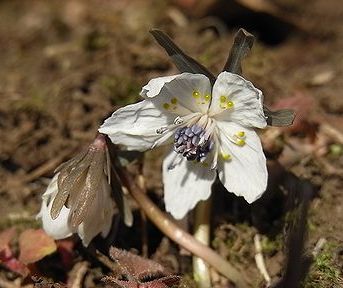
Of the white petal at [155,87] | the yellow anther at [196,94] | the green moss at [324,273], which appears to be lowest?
the green moss at [324,273]

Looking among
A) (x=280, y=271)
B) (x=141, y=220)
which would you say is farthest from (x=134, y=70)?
(x=280, y=271)

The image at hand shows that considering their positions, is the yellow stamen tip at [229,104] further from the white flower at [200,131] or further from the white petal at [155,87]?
the white petal at [155,87]

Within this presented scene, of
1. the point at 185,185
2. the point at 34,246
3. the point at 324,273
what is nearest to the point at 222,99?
the point at 185,185

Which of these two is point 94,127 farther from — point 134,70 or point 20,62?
point 20,62

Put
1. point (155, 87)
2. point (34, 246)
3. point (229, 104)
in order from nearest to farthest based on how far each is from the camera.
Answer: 1. point (155, 87)
2. point (229, 104)
3. point (34, 246)

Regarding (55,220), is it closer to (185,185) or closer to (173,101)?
(185,185)

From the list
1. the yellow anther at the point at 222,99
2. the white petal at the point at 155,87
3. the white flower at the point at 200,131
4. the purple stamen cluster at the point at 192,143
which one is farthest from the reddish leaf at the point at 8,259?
the yellow anther at the point at 222,99
